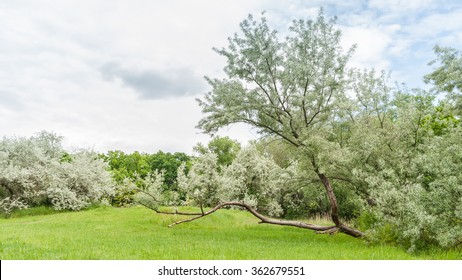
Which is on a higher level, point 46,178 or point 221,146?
point 221,146

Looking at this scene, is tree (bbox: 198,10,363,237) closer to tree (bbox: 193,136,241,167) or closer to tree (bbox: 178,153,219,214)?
tree (bbox: 178,153,219,214)

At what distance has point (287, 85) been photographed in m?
18.2

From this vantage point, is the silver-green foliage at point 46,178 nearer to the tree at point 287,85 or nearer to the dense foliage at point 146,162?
the tree at point 287,85

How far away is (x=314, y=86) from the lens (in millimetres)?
18125

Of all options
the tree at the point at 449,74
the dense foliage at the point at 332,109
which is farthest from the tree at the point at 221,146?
the tree at the point at 449,74

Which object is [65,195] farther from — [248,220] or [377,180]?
[377,180]

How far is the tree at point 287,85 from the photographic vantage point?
17891mm

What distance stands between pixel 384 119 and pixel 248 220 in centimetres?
1434

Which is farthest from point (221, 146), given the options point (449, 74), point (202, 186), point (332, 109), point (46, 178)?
point (449, 74)

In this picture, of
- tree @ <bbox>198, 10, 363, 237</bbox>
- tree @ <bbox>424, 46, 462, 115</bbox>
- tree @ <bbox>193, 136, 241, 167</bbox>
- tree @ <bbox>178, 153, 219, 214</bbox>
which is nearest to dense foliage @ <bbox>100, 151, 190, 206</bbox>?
tree @ <bbox>193, 136, 241, 167</bbox>

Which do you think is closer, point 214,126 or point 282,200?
point 214,126

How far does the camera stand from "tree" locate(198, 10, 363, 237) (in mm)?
17891

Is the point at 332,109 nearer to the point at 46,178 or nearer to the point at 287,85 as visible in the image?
the point at 287,85

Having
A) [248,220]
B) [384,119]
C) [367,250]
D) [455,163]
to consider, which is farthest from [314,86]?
[248,220]
